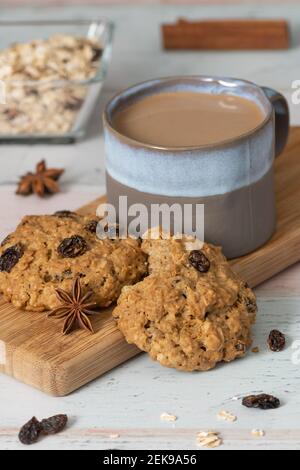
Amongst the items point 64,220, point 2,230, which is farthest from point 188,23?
point 64,220

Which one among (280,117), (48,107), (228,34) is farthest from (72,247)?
(228,34)

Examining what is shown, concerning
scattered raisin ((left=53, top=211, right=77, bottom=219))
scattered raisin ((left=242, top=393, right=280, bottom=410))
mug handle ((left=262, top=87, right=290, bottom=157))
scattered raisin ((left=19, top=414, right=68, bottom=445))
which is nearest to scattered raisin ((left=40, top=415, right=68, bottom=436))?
scattered raisin ((left=19, top=414, right=68, bottom=445))

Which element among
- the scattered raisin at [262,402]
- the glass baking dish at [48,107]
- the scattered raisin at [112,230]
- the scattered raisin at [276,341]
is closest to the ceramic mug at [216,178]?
the scattered raisin at [112,230]

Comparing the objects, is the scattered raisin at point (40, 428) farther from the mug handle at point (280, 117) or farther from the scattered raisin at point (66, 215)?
the mug handle at point (280, 117)

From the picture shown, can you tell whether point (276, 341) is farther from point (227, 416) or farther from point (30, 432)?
point (30, 432)

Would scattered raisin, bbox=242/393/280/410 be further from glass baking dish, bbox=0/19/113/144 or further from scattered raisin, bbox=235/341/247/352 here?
glass baking dish, bbox=0/19/113/144

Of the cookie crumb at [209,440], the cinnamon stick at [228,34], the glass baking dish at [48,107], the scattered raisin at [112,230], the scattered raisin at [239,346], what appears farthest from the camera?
the cinnamon stick at [228,34]
